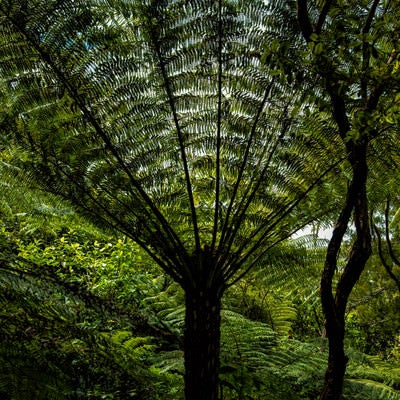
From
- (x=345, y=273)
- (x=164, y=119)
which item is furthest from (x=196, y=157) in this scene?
(x=345, y=273)

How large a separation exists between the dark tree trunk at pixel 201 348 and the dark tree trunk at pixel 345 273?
15.2 inches

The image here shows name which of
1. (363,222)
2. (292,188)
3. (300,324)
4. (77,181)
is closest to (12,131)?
(77,181)

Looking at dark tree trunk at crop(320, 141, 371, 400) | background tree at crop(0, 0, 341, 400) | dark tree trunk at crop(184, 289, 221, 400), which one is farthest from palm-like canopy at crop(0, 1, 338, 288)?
dark tree trunk at crop(320, 141, 371, 400)

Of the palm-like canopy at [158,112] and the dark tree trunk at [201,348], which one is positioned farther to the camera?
the palm-like canopy at [158,112]

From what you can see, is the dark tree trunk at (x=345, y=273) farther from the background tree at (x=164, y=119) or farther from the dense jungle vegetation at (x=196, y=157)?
the background tree at (x=164, y=119)

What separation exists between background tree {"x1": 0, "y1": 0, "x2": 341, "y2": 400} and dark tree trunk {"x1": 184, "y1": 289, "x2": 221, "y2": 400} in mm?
18

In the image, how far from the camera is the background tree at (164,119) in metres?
1.61

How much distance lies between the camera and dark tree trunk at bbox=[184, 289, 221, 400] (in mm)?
1333

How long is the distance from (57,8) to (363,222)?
55.9 inches

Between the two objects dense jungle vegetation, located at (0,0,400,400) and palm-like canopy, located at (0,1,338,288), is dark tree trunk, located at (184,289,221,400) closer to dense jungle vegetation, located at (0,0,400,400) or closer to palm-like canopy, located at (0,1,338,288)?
dense jungle vegetation, located at (0,0,400,400)

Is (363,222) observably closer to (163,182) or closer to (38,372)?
(163,182)

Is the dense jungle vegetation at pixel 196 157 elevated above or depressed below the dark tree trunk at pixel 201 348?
above

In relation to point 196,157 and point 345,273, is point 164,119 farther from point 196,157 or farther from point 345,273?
point 345,273

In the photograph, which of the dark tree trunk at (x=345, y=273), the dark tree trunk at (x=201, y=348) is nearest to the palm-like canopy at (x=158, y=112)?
the dark tree trunk at (x=201, y=348)
